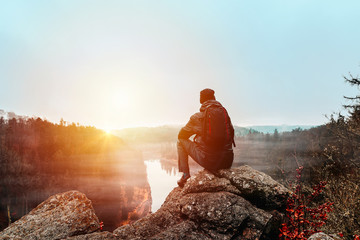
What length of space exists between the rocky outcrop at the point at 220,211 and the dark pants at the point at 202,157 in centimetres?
40

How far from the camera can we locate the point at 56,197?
565 cm

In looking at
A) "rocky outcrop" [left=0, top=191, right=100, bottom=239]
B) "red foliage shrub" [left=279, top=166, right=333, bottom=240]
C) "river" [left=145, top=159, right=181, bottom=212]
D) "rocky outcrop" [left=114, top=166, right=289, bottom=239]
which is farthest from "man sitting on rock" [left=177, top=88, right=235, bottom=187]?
"river" [left=145, top=159, right=181, bottom=212]

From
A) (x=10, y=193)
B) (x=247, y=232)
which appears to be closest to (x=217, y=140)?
(x=247, y=232)

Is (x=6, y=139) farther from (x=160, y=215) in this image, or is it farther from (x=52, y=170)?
(x=160, y=215)

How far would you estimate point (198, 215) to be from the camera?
4359 millimetres

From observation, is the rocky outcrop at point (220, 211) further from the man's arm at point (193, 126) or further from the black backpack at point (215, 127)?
the man's arm at point (193, 126)

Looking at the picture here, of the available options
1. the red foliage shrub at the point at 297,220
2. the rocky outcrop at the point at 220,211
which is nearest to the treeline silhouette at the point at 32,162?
the rocky outcrop at the point at 220,211

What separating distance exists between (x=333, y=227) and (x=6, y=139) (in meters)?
61.4

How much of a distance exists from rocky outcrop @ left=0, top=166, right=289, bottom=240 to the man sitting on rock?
69 centimetres

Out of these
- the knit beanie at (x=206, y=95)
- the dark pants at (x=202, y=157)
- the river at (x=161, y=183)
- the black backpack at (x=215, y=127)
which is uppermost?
the knit beanie at (x=206, y=95)

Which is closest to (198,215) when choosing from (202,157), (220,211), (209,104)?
(220,211)

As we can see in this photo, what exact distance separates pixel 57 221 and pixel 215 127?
209 inches

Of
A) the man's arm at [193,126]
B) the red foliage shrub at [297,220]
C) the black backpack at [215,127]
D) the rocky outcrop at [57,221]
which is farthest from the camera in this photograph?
the man's arm at [193,126]

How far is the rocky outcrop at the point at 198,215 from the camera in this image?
4055 millimetres
